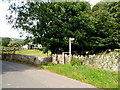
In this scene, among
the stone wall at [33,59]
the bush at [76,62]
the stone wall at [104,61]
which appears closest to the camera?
the stone wall at [104,61]

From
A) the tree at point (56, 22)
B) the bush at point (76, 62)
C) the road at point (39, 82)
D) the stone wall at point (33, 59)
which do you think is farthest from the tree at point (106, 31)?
the road at point (39, 82)

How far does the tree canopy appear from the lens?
32.8ft

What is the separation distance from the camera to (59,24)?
10.0 m

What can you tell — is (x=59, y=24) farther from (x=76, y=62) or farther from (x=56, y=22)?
(x=76, y=62)

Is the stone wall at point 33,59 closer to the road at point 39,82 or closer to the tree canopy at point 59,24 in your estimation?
the tree canopy at point 59,24

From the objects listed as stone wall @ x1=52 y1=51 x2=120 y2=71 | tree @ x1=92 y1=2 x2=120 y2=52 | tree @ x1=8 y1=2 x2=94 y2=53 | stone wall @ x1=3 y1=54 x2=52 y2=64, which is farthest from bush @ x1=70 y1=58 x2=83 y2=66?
tree @ x1=92 y1=2 x2=120 y2=52

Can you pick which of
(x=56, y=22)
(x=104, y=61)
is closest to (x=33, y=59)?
(x=56, y=22)

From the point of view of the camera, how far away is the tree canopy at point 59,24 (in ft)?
32.8

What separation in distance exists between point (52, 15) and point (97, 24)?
4.70 m

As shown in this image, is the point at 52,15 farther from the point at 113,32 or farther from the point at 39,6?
the point at 113,32

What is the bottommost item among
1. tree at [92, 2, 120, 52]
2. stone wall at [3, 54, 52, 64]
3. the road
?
the road

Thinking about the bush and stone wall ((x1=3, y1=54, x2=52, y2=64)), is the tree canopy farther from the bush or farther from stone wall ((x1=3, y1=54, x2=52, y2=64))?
the bush

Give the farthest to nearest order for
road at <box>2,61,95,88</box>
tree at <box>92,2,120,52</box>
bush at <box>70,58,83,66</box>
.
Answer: tree at <box>92,2,120,52</box>, bush at <box>70,58,83,66</box>, road at <box>2,61,95,88</box>

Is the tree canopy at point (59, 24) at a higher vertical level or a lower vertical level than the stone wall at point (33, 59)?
higher
